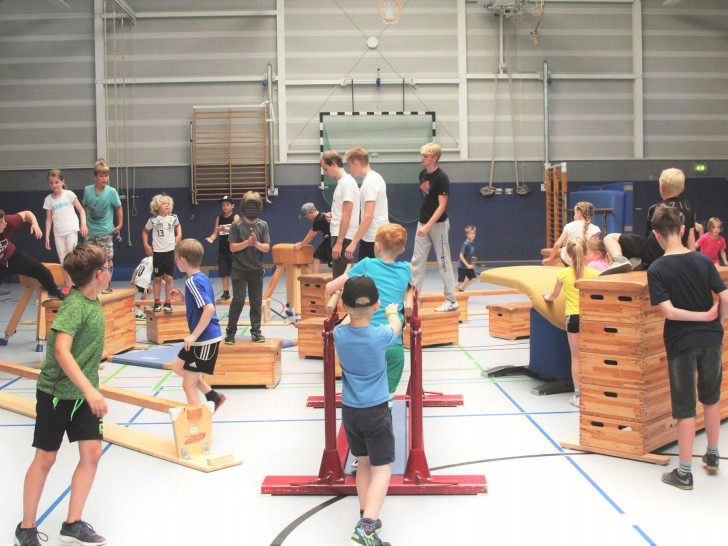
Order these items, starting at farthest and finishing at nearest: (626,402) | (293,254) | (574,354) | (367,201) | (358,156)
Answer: (293,254) < (367,201) < (358,156) < (574,354) < (626,402)

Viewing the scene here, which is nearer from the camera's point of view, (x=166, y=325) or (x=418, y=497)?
(x=418, y=497)

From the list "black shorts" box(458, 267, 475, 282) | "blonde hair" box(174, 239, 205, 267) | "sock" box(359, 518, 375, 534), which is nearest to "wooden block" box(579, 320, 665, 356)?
"sock" box(359, 518, 375, 534)

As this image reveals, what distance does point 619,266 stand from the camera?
4793mm

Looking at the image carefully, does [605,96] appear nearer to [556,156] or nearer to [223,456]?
[556,156]

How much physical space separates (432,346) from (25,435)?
4173 mm

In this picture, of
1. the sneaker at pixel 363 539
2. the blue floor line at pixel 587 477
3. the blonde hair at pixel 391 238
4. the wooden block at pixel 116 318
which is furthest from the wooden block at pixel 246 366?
the sneaker at pixel 363 539

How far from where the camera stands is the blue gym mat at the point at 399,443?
4.03 m

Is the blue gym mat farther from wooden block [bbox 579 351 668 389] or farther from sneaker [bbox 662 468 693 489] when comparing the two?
sneaker [bbox 662 468 693 489]

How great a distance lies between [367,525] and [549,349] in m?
3.40

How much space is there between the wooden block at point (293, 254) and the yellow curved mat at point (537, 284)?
11.4ft

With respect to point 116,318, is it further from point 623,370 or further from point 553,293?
point 623,370

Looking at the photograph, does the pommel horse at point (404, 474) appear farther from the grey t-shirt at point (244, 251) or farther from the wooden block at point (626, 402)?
the grey t-shirt at point (244, 251)

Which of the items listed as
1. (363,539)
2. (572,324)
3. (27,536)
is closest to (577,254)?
(572,324)

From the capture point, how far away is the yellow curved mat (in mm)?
5531
